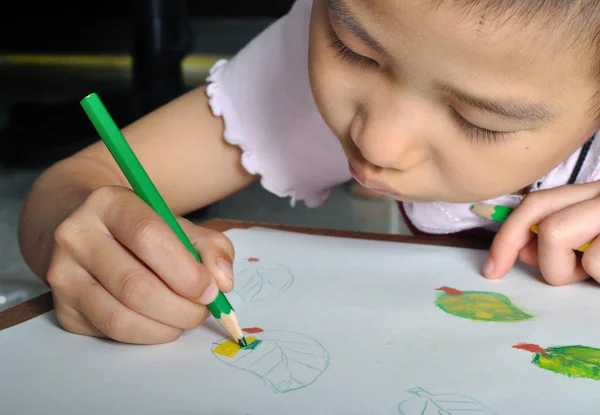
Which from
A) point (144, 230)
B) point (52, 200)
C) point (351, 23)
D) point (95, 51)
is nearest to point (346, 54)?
point (351, 23)

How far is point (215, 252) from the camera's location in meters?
0.41

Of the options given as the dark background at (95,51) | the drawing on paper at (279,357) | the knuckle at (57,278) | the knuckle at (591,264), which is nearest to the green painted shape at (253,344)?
the drawing on paper at (279,357)

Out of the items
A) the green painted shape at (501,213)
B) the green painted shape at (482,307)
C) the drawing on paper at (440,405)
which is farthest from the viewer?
the green painted shape at (501,213)

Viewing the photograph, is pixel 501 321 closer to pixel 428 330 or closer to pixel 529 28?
pixel 428 330

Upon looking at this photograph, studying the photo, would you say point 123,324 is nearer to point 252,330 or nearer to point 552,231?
point 252,330

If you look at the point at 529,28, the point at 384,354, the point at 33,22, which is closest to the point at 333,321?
the point at 384,354

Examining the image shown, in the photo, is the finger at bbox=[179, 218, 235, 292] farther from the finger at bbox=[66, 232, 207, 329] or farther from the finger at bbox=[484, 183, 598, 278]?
the finger at bbox=[484, 183, 598, 278]

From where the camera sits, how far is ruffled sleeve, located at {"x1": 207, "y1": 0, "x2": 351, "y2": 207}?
0.62 m

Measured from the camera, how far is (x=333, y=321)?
41 cm

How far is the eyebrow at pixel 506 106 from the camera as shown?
364 millimetres

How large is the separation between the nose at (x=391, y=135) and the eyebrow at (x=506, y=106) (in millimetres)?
23

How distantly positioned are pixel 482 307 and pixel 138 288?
19cm

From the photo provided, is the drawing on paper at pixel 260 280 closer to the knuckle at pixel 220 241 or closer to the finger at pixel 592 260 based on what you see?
the knuckle at pixel 220 241

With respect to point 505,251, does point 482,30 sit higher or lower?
higher
